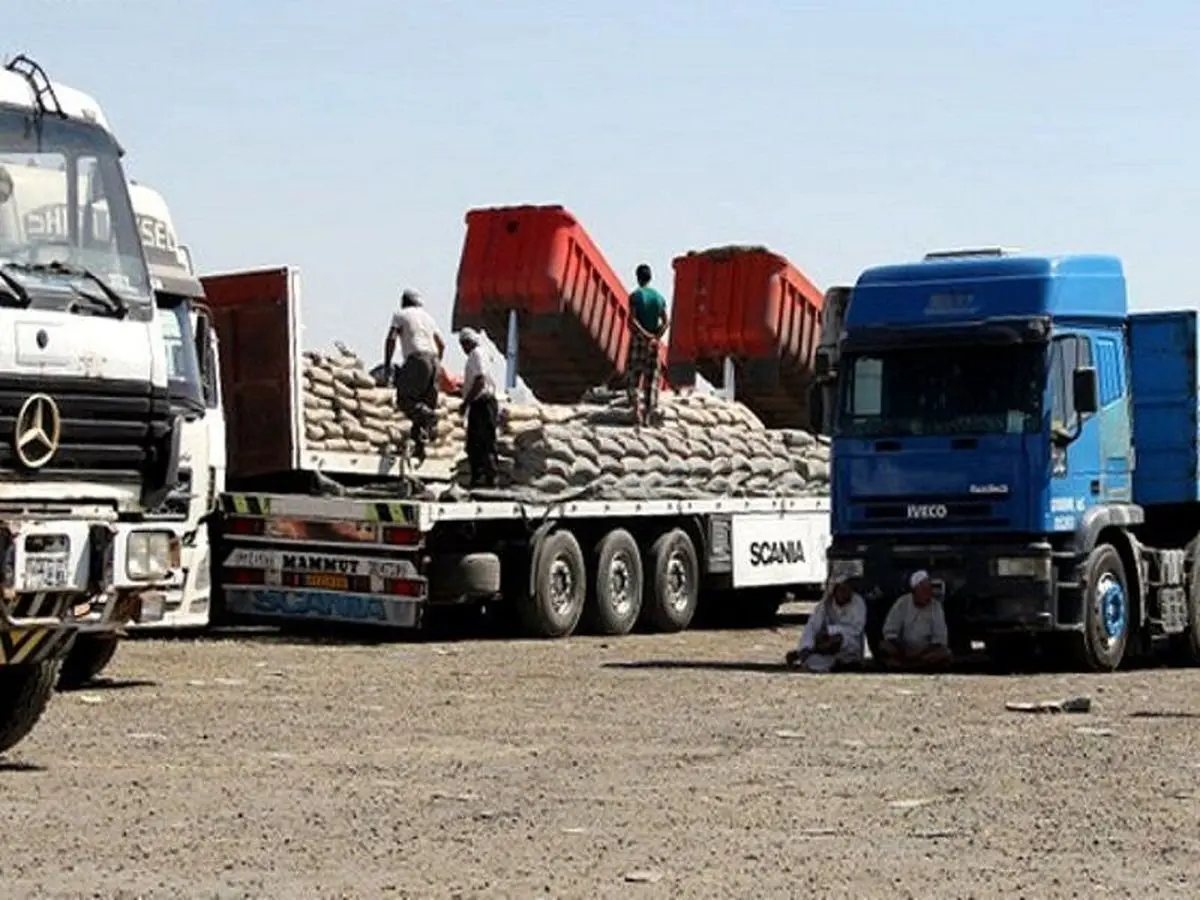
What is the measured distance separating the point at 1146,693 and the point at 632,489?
24.7 ft

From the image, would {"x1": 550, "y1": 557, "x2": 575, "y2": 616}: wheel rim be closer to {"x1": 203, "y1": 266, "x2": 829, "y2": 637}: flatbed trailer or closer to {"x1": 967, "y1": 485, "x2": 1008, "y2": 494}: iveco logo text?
{"x1": 203, "y1": 266, "x2": 829, "y2": 637}: flatbed trailer

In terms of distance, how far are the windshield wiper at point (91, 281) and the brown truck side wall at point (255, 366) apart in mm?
10317

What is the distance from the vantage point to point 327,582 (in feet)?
72.6

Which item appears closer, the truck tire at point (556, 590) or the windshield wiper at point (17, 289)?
the windshield wiper at point (17, 289)

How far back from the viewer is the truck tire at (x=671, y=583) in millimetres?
24812

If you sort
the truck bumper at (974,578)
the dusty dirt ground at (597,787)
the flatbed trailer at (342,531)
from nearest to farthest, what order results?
1. the dusty dirt ground at (597,787)
2. the truck bumper at (974,578)
3. the flatbed trailer at (342,531)

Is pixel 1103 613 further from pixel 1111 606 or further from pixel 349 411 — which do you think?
pixel 349 411

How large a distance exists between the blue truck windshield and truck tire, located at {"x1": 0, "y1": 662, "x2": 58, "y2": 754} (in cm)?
909

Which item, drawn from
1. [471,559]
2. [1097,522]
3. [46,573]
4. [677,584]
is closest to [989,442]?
[1097,522]

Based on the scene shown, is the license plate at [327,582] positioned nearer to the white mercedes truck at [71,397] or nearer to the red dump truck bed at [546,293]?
the red dump truck bed at [546,293]

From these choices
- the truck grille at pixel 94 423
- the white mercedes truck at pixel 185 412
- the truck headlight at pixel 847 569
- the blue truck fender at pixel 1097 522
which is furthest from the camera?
the truck headlight at pixel 847 569

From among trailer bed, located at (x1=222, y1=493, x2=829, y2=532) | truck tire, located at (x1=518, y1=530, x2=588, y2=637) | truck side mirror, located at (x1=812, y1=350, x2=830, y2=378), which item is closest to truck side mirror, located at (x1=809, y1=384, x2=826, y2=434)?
truck side mirror, located at (x1=812, y1=350, x2=830, y2=378)

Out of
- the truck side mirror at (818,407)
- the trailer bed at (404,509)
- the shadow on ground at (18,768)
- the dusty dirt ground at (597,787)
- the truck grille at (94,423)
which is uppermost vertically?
the truck side mirror at (818,407)

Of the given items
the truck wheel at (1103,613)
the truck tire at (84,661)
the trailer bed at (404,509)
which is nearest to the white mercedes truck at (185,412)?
the truck tire at (84,661)
